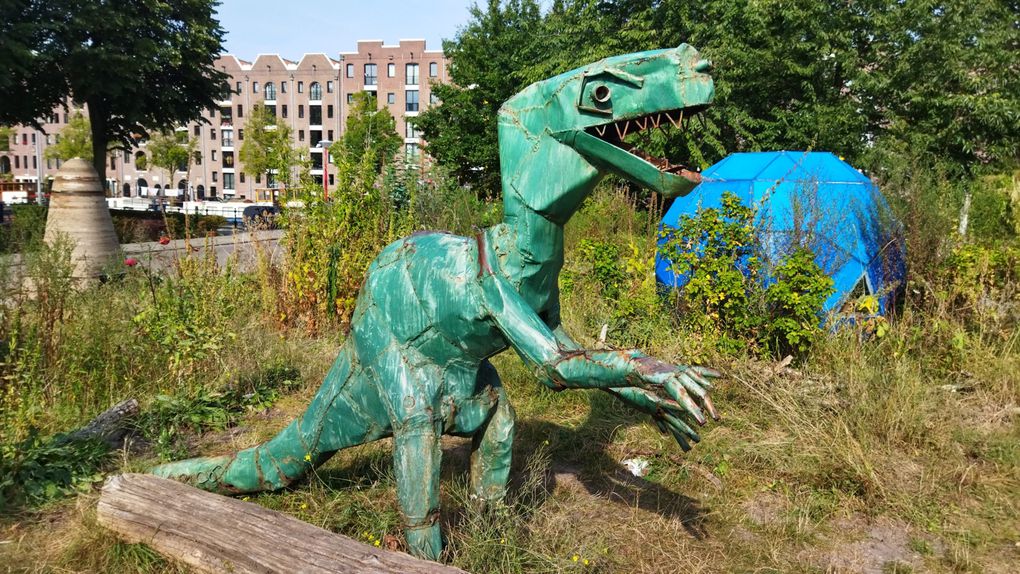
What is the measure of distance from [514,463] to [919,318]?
4.02 m

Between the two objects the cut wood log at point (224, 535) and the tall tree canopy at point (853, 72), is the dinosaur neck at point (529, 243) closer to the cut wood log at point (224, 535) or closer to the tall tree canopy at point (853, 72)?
the cut wood log at point (224, 535)

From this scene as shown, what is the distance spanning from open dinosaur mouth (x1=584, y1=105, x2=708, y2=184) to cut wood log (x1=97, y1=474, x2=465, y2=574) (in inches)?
54.3

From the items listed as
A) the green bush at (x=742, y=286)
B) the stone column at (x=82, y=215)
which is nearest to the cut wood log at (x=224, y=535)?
the green bush at (x=742, y=286)

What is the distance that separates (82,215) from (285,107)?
49.0 meters

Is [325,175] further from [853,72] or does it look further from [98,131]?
[853,72]

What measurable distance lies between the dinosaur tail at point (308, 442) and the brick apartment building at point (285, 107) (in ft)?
149

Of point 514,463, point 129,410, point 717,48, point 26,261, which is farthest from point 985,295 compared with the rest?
point 717,48

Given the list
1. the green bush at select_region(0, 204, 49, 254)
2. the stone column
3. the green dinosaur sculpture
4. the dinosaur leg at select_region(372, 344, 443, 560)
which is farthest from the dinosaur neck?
the stone column

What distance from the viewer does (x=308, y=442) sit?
259 cm

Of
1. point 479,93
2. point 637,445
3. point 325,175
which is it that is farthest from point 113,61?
point 637,445

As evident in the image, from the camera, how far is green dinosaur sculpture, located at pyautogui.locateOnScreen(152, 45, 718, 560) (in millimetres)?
1891

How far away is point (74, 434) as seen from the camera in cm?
380

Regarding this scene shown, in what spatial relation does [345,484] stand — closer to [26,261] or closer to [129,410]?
[129,410]

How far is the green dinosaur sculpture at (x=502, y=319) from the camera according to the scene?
1.89m
